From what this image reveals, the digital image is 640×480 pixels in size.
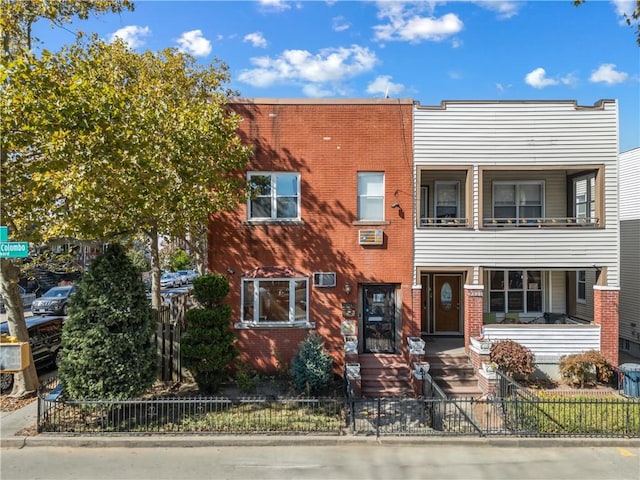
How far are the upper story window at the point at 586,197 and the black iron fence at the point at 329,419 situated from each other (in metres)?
6.19

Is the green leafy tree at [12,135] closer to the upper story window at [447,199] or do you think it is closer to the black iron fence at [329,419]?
the black iron fence at [329,419]

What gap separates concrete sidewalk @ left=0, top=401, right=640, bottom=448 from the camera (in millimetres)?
8359

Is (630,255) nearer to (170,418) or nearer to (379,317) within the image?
(379,317)

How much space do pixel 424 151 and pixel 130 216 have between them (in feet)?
27.1

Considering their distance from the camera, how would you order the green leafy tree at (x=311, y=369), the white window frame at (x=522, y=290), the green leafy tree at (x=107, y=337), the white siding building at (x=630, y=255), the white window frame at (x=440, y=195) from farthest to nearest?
the white siding building at (x=630, y=255)
the white window frame at (x=522, y=290)
the white window frame at (x=440, y=195)
the green leafy tree at (x=311, y=369)
the green leafy tree at (x=107, y=337)

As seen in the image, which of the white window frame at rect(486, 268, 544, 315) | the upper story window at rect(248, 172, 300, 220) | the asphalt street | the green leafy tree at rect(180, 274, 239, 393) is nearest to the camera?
the asphalt street

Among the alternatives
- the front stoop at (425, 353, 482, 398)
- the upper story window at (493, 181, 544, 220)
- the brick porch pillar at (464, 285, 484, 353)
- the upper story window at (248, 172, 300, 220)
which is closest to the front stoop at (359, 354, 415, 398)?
the front stoop at (425, 353, 482, 398)

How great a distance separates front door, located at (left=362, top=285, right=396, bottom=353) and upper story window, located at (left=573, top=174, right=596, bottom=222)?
6.27m

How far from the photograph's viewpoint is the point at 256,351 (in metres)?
12.8

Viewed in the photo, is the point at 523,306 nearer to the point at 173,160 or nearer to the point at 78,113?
the point at 173,160

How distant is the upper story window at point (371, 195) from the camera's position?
1318cm

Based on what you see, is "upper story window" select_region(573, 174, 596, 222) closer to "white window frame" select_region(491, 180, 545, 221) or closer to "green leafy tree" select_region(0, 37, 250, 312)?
"white window frame" select_region(491, 180, 545, 221)

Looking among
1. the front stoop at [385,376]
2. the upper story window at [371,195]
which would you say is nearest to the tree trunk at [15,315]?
the front stoop at [385,376]

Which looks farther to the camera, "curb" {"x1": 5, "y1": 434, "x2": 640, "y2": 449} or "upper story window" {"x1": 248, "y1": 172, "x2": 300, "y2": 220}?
"upper story window" {"x1": 248, "y1": 172, "x2": 300, "y2": 220}
